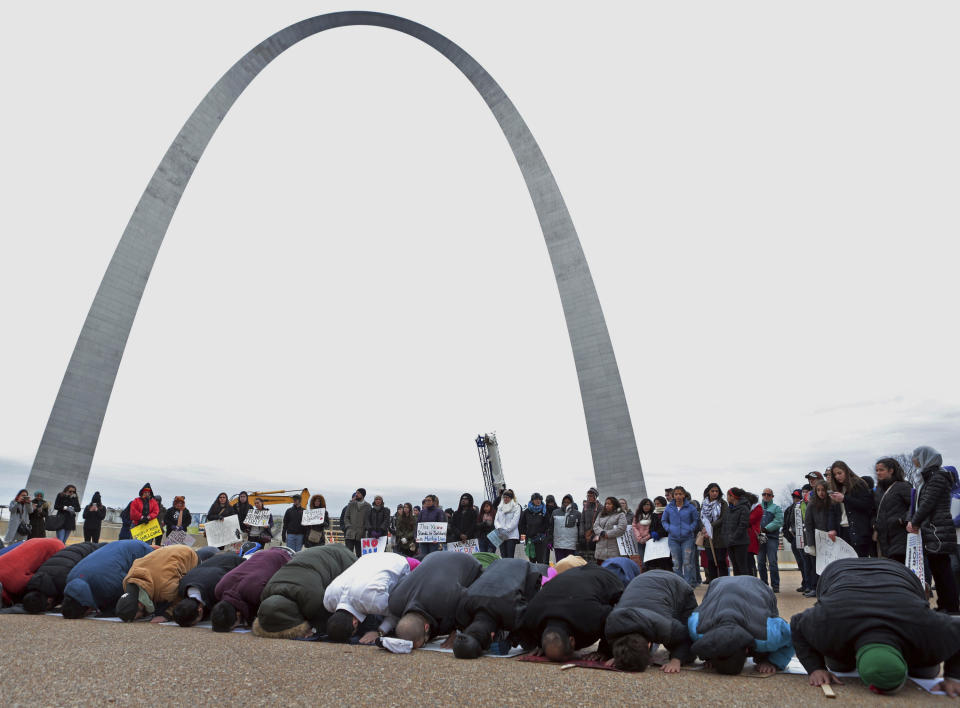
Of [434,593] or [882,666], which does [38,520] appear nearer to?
[434,593]

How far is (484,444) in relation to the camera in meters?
21.7

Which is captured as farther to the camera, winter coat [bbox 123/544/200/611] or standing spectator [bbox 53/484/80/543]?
standing spectator [bbox 53/484/80/543]

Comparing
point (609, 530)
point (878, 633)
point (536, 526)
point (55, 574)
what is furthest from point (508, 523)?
point (878, 633)

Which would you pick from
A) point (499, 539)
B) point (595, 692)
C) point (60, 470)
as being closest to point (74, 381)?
point (60, 470)

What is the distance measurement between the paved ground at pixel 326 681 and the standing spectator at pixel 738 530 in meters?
4.55

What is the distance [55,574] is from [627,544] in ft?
23.6

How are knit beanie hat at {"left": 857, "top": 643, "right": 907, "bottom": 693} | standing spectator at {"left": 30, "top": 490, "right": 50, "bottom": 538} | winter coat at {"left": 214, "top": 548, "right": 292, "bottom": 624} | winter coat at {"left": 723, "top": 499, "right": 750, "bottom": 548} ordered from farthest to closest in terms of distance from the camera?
standing spectator at {"left": 30, "top": 490, "right": 50, "bottom": 538} < winter coat at {"left": 723, "top": 499, "right": 750, "bottom": 548} < winter coat at {"left": 214, "top": 548, "right": 292, "bottom": 624} < knit beanie hat at {"left": 857, "top": 643, "right": 907, "bottom": 693}

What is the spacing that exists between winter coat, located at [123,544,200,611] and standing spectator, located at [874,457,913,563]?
7.06 m

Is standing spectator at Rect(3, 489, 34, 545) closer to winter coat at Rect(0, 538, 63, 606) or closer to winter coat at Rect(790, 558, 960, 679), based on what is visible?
winter coat at Rect(0, 538, 63, 606)

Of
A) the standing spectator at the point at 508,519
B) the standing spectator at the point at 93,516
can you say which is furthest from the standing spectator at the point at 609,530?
the standing spectator at the point at 93,516

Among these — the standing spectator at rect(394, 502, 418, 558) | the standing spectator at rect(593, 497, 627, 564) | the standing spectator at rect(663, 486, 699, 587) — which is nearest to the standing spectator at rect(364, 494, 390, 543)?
the standing spectator at rect(394, 502, 418, 558)

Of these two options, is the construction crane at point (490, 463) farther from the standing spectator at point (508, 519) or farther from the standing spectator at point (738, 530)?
the standing spectator at point (738, 530)

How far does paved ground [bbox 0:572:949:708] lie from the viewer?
148 inches

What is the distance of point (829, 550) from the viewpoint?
6793 mm
